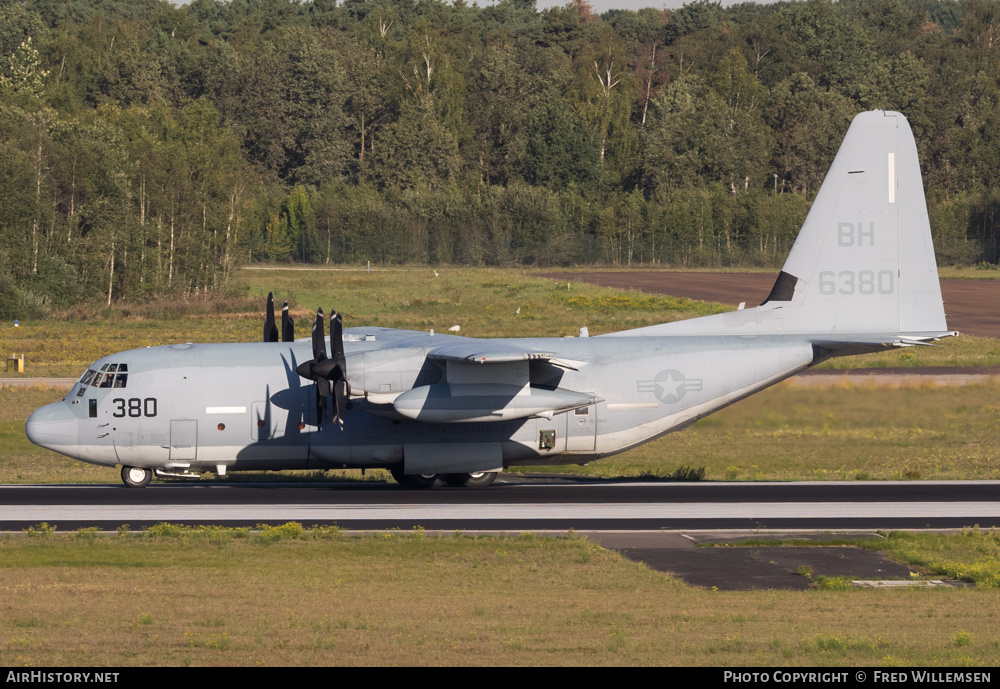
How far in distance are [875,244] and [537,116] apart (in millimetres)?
123919

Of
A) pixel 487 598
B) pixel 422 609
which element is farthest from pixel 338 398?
pixel 422 609

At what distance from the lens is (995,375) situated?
4925 centimetres

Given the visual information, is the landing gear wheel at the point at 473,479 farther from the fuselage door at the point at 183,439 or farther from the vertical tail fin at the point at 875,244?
the vertical tail fin at the point at 875,244

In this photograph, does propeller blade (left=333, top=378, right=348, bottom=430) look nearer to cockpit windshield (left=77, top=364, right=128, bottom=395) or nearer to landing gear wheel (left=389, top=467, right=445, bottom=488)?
landing gear wheel (left=389, top=467, right=445, bottom=488)

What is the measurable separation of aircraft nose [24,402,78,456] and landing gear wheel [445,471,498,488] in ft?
A: 30.4

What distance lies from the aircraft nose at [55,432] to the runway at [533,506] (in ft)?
4.29

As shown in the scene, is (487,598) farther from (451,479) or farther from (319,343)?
(451,479)

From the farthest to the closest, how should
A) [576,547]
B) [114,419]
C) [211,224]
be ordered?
[211,224] → [114,419] → [576,547]

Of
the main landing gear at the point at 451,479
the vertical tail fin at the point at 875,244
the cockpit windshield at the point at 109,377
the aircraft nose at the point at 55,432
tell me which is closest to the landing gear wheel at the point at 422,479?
the main landing gear at the point at 451,479

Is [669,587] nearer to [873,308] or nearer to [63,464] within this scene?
[873,308]

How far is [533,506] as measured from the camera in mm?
27391

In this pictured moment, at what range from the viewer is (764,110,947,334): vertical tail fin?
102 ft
